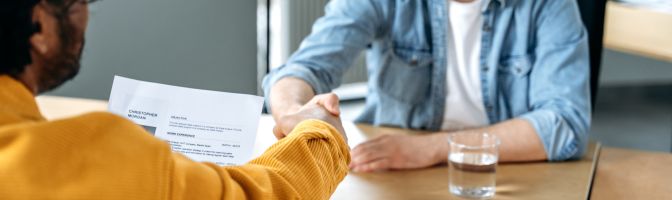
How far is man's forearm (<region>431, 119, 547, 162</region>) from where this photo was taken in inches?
60.9

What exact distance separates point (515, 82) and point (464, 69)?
114 millimetres

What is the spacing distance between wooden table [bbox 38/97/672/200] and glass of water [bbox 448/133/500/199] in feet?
0.07

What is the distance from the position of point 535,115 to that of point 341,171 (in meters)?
0.67

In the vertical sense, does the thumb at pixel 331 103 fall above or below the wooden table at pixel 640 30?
above

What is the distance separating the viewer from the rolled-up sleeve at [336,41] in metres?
1.77

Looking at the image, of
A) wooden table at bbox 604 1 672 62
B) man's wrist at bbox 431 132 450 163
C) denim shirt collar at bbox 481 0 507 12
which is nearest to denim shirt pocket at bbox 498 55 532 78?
denim shirt collar at bbox 481 0 507 12

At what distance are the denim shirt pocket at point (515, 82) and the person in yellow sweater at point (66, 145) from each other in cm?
104

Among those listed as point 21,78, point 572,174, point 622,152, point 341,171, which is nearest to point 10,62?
point 21,78

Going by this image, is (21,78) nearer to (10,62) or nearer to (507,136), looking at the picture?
(10,62)

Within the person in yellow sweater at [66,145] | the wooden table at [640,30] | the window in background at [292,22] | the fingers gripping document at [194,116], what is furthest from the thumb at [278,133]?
the window in background at [292,22]

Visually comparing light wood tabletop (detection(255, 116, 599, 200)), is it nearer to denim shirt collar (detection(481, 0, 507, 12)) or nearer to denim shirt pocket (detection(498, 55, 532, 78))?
denim shirt pocket (detection(498, 55, 532, 78))

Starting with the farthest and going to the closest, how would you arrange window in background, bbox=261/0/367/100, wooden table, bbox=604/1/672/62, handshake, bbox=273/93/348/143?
window in background, bbox=261/0/367/100 < wooden table, bbox=604/1/672/62 < handshake, bbox=273/93/348/143

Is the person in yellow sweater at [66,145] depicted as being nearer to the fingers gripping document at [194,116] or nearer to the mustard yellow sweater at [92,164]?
the mustard yellow sweater at [92,164]

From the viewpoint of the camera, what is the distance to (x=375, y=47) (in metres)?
1.95
